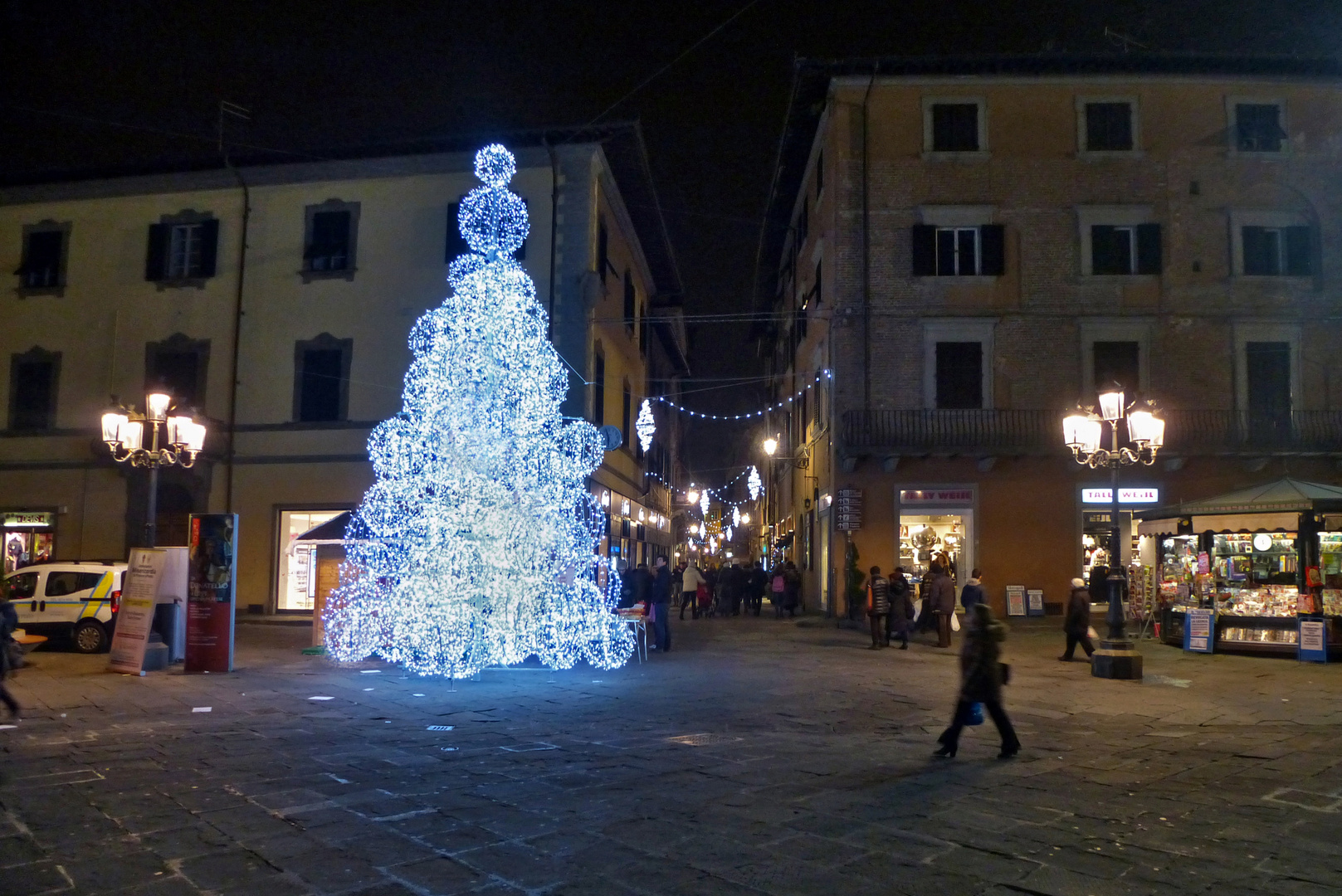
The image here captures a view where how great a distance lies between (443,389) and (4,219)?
18450 millimetres

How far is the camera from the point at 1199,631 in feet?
57.7

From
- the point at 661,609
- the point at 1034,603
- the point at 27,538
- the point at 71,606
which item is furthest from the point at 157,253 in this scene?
the point at 1034,603

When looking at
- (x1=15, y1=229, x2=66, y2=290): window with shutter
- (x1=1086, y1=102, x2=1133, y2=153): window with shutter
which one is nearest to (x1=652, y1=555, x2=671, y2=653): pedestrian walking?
(x1=1086, y1=102, x2=1133, y2=153): window with shutter

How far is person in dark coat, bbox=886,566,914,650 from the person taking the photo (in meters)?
18.2

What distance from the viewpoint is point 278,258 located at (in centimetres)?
2467

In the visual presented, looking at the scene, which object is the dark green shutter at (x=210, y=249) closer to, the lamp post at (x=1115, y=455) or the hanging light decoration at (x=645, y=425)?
the hanging light decoration at (x=645, y=425)

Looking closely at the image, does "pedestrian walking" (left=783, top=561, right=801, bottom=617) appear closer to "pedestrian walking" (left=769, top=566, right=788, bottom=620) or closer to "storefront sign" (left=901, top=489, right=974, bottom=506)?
"pedestrian walking" (left=769, top=566, right=788, bottom=620)

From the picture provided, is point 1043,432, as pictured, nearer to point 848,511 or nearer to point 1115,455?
point 848,511

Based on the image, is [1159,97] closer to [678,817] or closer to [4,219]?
[678,817]

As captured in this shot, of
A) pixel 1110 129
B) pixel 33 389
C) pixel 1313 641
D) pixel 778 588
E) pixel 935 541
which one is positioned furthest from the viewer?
pixel 778 588

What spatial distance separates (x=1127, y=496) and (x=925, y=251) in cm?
722

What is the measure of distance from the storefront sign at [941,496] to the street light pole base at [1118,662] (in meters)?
9.71

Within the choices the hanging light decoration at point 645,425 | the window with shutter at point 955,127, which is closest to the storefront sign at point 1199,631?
the window with shutter at point 955,127

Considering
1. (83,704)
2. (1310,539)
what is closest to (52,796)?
(83,704)
